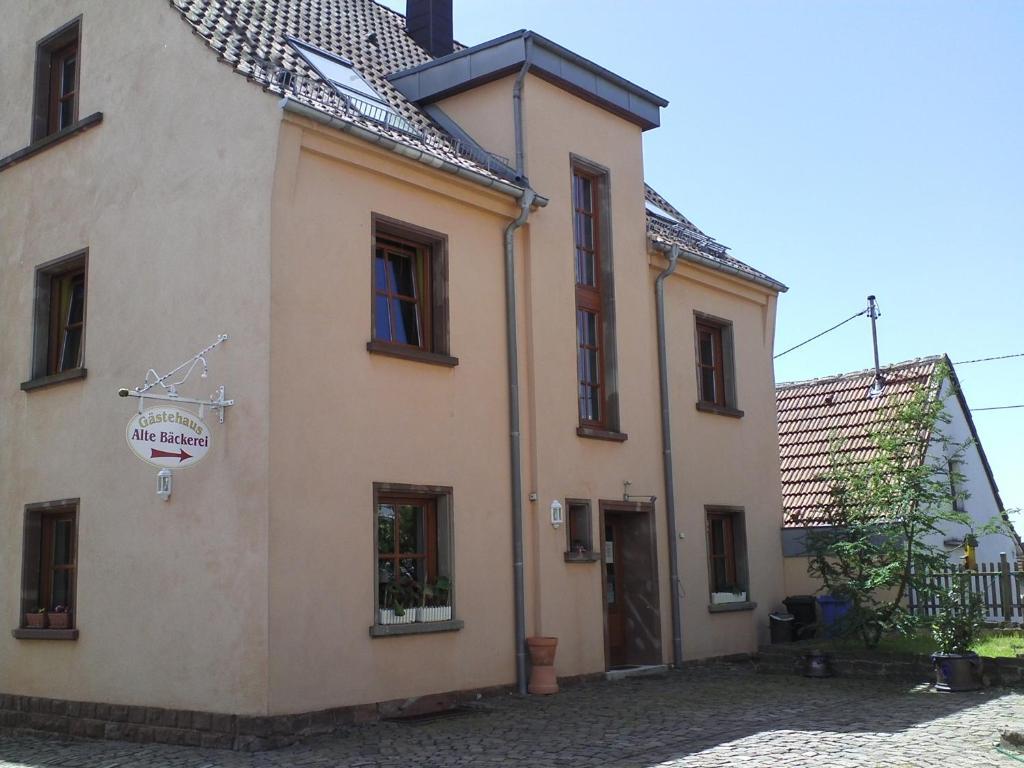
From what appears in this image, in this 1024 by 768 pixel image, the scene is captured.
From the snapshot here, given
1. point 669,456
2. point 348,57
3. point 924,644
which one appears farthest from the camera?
point 669,456

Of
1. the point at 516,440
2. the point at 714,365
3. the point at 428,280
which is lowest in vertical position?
the point at 516,440

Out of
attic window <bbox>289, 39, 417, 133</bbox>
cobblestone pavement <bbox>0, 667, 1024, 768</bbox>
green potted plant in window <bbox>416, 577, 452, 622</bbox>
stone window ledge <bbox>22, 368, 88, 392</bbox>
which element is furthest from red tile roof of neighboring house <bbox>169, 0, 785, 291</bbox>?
cobblestone pavement <bbox>0, 667, 1024, 768</bbox>

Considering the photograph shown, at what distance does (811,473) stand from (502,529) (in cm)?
1066

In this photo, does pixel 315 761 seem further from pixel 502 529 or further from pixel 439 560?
pixel 502 529

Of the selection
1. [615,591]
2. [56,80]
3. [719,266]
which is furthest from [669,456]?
[56,80]

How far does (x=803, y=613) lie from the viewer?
18.7 meters

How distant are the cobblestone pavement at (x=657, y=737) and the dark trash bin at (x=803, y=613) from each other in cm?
444

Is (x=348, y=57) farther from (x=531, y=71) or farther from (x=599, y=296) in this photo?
(x=599, y=296)

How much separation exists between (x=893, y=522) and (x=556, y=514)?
4705mm

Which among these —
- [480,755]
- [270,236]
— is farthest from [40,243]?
[480,755]

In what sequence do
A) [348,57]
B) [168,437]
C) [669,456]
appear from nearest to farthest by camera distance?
[168,437] < [348,57] < [669,456]

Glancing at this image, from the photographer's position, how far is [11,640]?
45.1 feet

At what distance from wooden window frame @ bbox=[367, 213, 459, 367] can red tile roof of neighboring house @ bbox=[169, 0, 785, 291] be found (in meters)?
0.93

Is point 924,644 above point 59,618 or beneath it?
beneath
